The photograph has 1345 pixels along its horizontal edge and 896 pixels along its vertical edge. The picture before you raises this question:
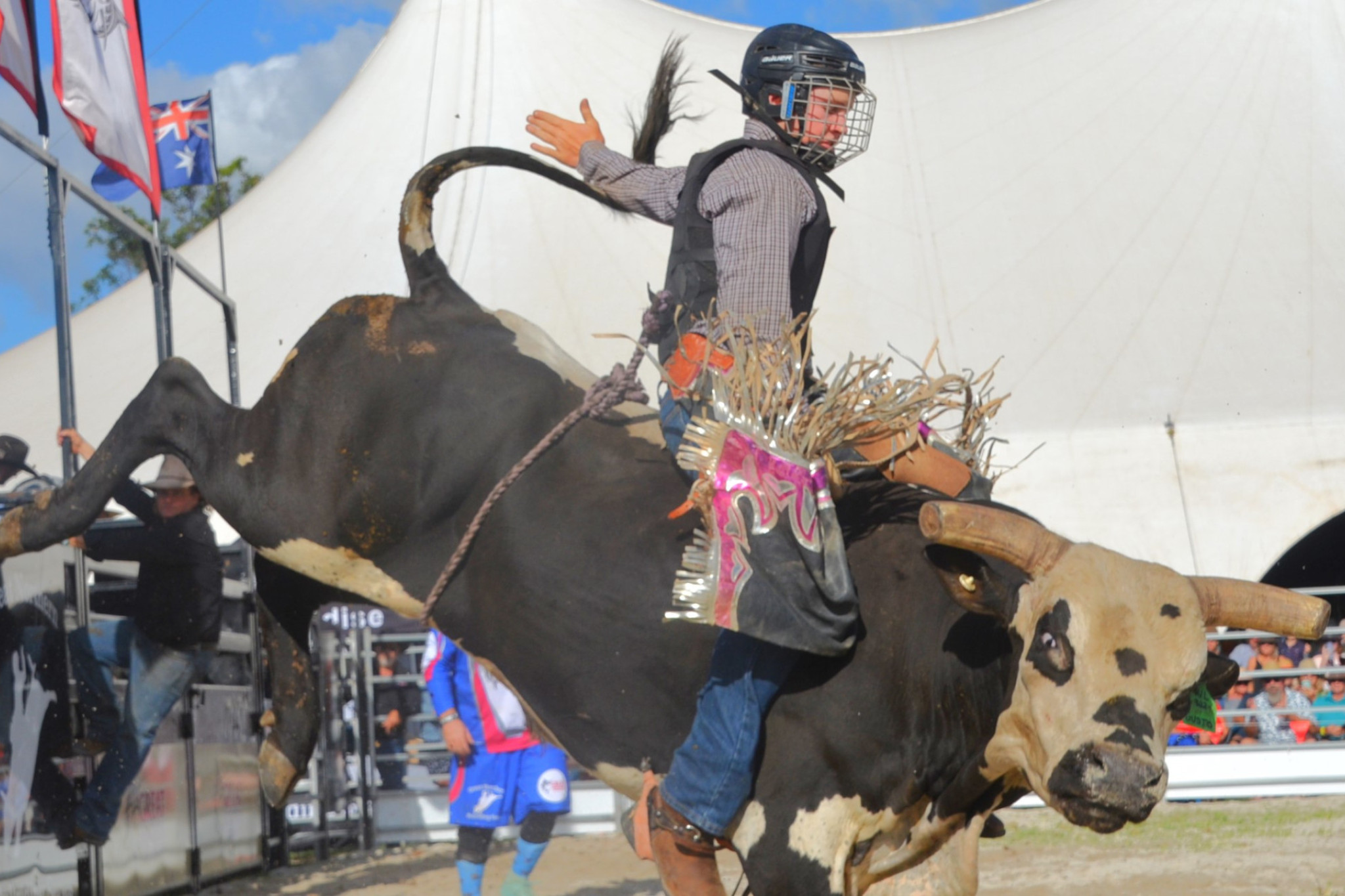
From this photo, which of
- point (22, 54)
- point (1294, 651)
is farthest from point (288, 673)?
point (1294, 651)

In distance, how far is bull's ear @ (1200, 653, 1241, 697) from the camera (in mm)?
2816

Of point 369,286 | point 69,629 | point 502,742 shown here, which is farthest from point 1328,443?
point 69,629

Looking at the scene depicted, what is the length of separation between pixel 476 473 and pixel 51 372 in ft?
38.0

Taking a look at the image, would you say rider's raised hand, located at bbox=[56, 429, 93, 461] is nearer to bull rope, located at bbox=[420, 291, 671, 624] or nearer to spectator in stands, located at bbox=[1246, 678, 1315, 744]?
bull rope, located at bbox=[420, 291, 671, 624]

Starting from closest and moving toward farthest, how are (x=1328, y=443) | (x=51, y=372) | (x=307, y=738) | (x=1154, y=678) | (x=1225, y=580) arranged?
(x=1154, y=678) < (x=1225, y=580) < (x=307, y=738) < (x=1328, y=443) < (x=51, y=372)

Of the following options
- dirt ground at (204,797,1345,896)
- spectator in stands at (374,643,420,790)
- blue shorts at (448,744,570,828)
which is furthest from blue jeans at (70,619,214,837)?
spectator in stands at (374,643,420,790)

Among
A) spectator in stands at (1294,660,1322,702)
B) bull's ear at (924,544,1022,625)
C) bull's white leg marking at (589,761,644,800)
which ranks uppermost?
bull's ear at (924,544,1022,625)

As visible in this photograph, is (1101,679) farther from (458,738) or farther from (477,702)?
(477,702)

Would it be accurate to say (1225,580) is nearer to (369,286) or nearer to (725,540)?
(725,540)

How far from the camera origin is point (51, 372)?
13.5 metres

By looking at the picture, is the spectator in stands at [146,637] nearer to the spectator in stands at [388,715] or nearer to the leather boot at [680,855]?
the spectator in stands at [388,715]

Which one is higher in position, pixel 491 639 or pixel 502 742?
pixel 491 639

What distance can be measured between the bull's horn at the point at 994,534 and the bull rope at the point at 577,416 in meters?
0.87

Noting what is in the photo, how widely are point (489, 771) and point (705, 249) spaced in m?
4.50
